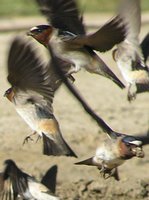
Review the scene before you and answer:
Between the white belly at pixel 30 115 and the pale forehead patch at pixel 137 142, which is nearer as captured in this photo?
the pale forehead patch at pixel 137 142

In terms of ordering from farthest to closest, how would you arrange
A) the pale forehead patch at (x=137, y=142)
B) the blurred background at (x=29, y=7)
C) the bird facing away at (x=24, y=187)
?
the blurred background at (x=29, y=7) → the bird facing away at (x=24, y=187) → the pale forehead patch at (x=137, y=142)

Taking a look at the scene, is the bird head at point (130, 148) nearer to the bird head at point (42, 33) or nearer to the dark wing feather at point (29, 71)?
the dark wing feather at point (29, 71)

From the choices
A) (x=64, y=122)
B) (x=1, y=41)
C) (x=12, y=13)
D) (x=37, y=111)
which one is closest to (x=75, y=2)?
(x=37, y=111)

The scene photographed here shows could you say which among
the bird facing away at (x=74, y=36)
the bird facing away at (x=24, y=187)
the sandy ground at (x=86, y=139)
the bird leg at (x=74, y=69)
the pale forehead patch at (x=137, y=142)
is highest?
the bird facing away at (x=74, y=36)

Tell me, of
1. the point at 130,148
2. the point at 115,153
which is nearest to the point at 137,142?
the point at 130,148

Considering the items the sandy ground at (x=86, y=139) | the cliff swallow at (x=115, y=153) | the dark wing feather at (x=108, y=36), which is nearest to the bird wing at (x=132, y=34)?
the dark wing feather at (x=108, y=36)

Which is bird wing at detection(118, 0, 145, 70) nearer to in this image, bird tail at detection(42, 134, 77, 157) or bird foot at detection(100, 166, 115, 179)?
bird tail at detection(42, 134, 77, 157)

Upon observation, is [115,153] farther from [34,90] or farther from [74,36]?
[74,36]
